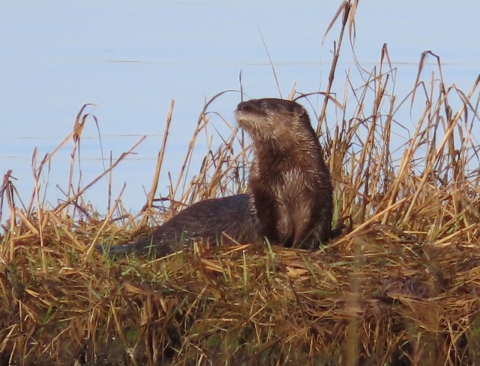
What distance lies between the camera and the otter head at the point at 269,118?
4.52m

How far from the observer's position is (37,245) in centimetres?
442

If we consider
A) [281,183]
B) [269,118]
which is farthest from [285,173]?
[269,118]

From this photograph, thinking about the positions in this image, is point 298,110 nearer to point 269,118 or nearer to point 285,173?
point 269,118

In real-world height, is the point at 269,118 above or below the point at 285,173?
above

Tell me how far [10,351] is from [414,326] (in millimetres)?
1286

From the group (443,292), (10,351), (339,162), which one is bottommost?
(10,351)

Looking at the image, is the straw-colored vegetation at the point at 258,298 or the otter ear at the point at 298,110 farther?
the otter ear at the point at 298,110

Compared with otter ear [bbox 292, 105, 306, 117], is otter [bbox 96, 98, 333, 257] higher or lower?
lower

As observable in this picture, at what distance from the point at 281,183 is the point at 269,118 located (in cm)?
26

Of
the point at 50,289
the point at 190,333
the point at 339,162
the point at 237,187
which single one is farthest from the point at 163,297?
the point at 237,187

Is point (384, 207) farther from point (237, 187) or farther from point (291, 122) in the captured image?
point (237, 187)

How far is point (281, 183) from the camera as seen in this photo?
453 cm

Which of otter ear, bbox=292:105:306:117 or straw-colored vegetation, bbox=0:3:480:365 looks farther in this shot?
otter ear, bbox=292:105:306:117

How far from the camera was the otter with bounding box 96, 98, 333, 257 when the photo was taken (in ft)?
14.7
